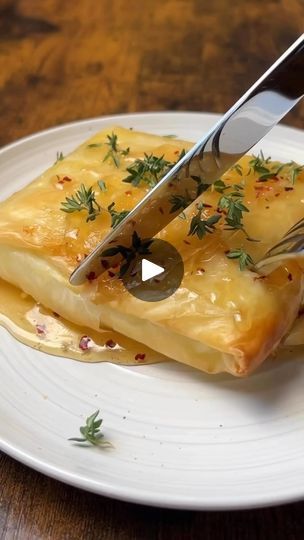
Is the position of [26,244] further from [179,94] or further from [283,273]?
[179,94]

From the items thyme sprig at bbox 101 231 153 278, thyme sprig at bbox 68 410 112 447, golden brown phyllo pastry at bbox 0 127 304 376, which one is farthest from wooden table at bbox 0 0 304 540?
thyme sprig at bbox 68 410 112 447

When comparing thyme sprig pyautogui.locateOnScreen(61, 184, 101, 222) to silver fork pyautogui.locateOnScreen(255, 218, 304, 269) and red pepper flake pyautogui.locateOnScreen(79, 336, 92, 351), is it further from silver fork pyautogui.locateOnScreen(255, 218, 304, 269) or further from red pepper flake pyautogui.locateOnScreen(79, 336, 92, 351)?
silver fork pyautogui.locateOnScreen(255, 218, 304, 269)

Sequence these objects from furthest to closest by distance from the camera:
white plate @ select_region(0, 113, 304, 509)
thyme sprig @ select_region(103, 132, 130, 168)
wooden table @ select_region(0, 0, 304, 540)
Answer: wooden table @ select_region(0, 0, 304, 540) < thyme sprig @ select_region(103, 132, 130, 168) < white plate @ select_region(0, 113, 304, 509)

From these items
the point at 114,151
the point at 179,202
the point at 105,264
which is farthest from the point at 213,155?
the point at 114,151

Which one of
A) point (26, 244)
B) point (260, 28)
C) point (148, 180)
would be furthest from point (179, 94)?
point (26, 244)

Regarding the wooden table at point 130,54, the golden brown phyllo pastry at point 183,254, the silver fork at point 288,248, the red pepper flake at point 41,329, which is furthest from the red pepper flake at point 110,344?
the wooden table at point 130,54

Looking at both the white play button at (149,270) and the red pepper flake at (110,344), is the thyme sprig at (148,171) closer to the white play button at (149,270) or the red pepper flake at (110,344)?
the white play button at (149,270)
